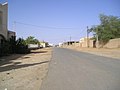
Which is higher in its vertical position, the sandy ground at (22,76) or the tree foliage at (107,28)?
the tree foliage at (107,28)

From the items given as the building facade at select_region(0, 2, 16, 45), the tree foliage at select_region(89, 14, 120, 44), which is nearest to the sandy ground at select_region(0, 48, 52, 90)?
the building facade at select_region(0, 2, 16, 45)

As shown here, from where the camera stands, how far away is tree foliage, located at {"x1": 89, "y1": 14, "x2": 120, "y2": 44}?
6308 cm

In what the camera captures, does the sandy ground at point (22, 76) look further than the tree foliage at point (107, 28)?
No

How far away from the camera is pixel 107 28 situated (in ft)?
211

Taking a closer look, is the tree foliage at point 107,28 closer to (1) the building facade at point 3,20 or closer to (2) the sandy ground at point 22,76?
(1) the building facade at point 3,20

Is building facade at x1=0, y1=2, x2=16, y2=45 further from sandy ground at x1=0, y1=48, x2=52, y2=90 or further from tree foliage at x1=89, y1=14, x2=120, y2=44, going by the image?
tree foliage at x1=89, y1=14, x2=120, y2=44

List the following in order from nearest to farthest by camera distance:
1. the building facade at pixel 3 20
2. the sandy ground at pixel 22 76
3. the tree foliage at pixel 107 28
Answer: the sandy ground at pixel 22 76
the building facade at pixel 3 20
the tree foliage at pixel 107 28

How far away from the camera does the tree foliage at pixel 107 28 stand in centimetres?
6308

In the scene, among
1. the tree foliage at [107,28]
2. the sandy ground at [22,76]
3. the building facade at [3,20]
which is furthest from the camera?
the tree foliage at [107,28]

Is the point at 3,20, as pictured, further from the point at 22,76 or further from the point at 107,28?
the point at 107,28

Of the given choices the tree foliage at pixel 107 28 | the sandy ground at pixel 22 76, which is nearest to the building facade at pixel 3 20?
the sandy ground at pixel 22 76

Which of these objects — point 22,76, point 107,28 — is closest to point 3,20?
point 22,76

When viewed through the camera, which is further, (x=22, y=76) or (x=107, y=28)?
(x=107, y=28)

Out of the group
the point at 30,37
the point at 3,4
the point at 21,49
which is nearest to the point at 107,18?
the point at 21,49
